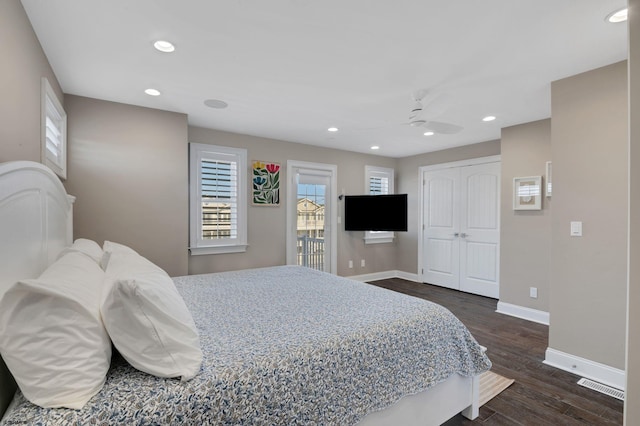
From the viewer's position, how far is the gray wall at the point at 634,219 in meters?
1.23

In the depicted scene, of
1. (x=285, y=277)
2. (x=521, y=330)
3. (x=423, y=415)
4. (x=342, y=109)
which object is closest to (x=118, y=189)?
(x=285, y=277)

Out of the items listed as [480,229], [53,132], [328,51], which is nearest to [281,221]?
[53,132]

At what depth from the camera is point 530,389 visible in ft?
7.75

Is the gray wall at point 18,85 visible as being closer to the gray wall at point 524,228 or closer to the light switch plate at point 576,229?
the light switch plate at point 576,229

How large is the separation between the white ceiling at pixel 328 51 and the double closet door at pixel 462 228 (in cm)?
164

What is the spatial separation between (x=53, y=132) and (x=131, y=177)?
78 cm

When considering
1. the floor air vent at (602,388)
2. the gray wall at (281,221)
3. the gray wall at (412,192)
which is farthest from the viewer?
the gray wall at (412,192)

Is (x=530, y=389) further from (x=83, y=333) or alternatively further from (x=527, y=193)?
(x=83, y=333)

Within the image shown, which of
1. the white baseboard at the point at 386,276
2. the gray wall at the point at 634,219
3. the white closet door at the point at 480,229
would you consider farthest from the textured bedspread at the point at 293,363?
the white baseboard at the point at 386,276

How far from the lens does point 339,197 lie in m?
5.47

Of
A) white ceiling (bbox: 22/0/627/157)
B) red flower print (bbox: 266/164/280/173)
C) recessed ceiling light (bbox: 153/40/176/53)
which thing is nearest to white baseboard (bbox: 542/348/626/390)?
white ceiling (bbox: 22/0/627/157)

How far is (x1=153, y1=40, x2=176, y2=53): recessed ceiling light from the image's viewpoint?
2.06 m

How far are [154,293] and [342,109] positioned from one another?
9.21 ft

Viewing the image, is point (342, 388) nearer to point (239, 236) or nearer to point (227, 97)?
point (227, 97)
